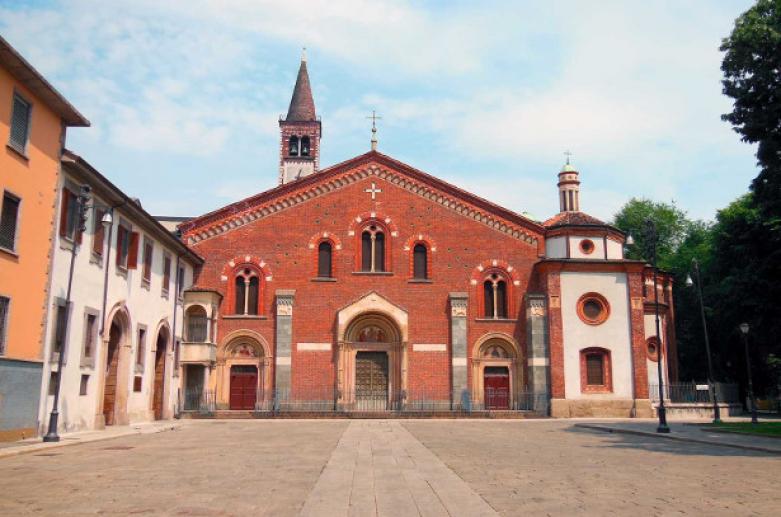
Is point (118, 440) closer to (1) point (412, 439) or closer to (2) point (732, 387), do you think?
(1) point (412, 439)

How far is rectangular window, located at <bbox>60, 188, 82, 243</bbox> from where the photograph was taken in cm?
2080

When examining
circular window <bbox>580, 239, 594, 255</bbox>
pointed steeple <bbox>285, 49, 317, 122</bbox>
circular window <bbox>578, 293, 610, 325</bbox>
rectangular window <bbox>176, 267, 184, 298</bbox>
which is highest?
pointed steeple <bbox>285, 49, 317, 122</bbox>

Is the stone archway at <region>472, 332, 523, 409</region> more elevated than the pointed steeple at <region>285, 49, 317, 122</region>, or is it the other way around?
the pointed steeple at <region>285, 49, 317, 122</region>

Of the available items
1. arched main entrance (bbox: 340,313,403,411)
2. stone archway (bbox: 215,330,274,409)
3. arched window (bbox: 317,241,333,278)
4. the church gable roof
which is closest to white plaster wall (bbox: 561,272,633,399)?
the church gable roof

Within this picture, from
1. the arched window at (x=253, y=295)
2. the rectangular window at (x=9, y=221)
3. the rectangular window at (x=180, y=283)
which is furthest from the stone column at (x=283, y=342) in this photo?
the rectangular window at (x=9, y=221)

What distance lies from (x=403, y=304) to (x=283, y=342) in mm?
6814

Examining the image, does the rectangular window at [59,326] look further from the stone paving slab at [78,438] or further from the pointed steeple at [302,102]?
the pointed steeple at [302,102]

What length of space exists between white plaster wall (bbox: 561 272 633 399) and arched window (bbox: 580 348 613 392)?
0.79 feet

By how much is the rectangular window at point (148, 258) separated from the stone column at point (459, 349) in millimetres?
15776

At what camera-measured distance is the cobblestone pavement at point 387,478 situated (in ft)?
29.6

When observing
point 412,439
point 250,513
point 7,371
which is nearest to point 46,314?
point 7,371

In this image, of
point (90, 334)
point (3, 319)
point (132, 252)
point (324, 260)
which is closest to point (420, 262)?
point (324, 260)

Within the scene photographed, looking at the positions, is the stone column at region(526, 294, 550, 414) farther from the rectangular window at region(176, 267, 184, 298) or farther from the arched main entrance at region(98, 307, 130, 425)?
the arched main entrance at region(98, 307, 130, 425)

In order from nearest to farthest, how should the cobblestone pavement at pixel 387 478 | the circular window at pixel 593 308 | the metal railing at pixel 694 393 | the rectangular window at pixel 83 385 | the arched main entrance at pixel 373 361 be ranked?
1. the cobblestone pavement at pixel 387 478
2. the rectangular window at pixel 83 385
3. the arched main entrance at pixel 373 361
4. the circular window at pixel 593 308
5. the metal railing at pixel 694 393
